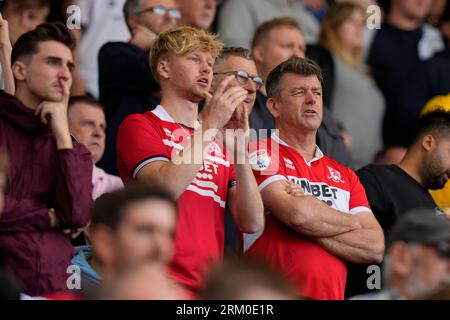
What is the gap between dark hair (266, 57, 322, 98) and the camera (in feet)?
24.7

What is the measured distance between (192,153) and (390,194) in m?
1.88

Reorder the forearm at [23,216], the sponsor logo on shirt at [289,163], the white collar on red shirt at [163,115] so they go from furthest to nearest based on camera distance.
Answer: the sponsor logo on shirt at [289,163]
the white collar on red shirt at [163,115]
the forearm at [23,216]

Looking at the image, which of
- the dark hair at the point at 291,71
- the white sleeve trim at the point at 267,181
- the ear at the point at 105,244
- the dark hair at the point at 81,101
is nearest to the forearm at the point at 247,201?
the white sleeve trim at the point at 267,181

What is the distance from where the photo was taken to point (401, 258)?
573cm

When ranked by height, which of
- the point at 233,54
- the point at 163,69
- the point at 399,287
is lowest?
the point at 399,287

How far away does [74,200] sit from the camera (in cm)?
663

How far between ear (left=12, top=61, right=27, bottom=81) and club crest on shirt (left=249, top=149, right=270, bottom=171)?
1.36 metres

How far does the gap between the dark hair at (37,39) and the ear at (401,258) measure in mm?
2516

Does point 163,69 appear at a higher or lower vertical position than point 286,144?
higher

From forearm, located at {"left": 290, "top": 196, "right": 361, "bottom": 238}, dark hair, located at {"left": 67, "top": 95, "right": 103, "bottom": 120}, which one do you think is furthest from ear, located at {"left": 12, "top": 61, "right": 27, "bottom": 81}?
forearm, located at {"left": 290, "top": 196, "right": 361, "bottom": 238}

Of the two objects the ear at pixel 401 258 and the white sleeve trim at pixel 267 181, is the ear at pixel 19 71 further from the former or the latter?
the ear at pixel 401 258

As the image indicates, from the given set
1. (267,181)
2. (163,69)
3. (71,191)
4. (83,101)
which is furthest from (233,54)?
(71,191)

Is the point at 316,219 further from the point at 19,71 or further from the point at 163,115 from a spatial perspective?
the point at 19,71

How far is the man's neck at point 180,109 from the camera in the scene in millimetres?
7117
